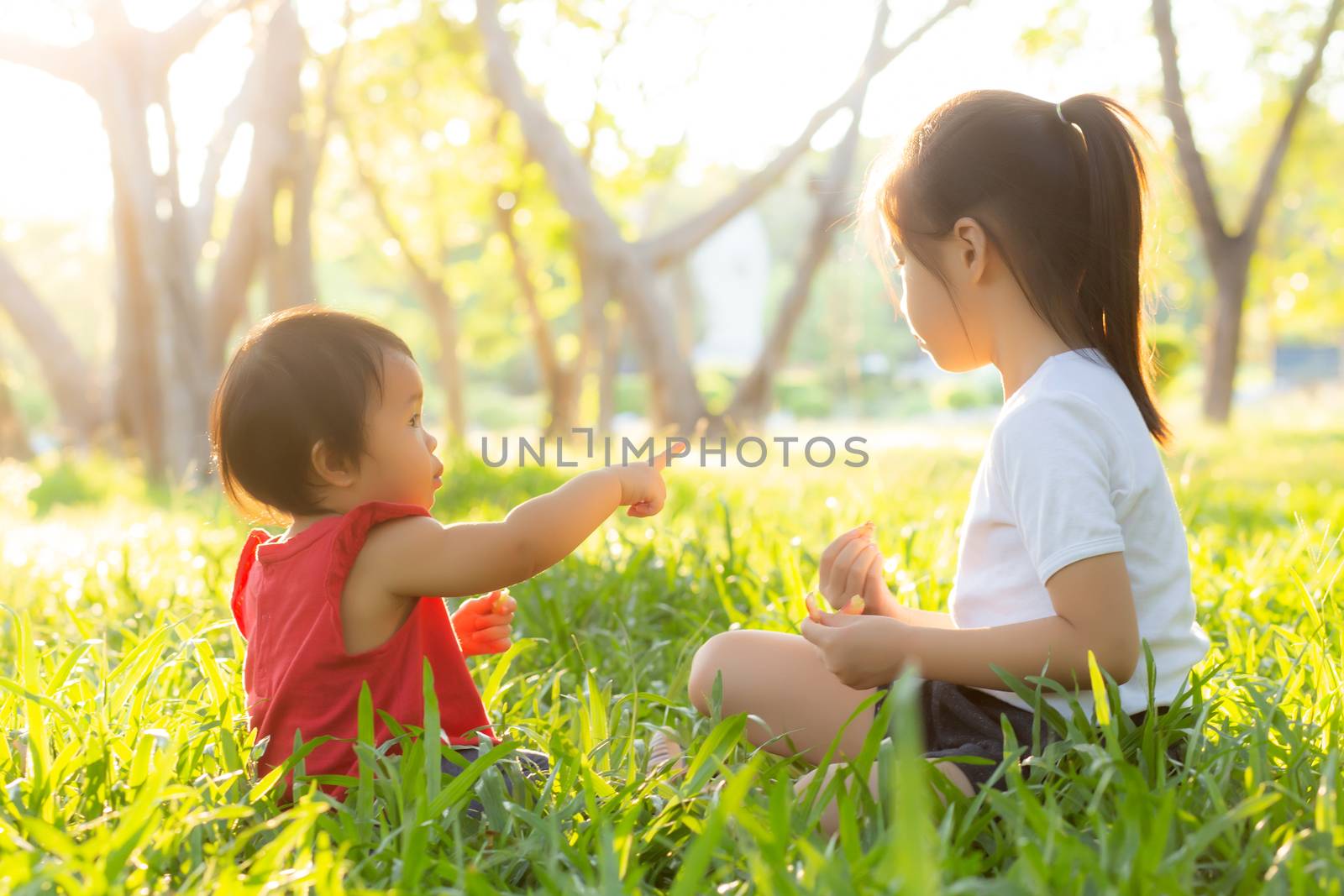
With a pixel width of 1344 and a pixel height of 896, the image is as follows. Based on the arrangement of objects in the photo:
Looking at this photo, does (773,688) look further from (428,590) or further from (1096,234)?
(1096,234)

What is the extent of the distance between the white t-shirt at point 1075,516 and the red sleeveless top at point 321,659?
0.78 m

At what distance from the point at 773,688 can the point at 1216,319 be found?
10769 millimetres

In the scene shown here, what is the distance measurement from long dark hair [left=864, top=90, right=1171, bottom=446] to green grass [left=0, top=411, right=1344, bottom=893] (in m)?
0.53

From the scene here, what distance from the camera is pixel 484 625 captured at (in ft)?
6.25

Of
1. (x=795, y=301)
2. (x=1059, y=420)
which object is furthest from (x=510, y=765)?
(x=795, y=301)

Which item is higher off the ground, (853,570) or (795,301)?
(795,301)

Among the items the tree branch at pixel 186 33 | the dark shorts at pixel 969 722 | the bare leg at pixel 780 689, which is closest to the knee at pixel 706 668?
the bare leg at pixel 780 689

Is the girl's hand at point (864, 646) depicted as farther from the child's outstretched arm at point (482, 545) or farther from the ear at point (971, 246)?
the ear at point (971, 246)

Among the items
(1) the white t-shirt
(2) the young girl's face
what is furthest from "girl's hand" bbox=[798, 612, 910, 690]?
(2) the young girl's face

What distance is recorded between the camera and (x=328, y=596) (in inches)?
59.4

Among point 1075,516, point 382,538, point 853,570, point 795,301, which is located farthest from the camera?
point 795,301

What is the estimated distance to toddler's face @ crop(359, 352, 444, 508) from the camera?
1.56m

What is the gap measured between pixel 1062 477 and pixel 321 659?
995mm

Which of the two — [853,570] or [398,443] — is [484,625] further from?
[853,570]
